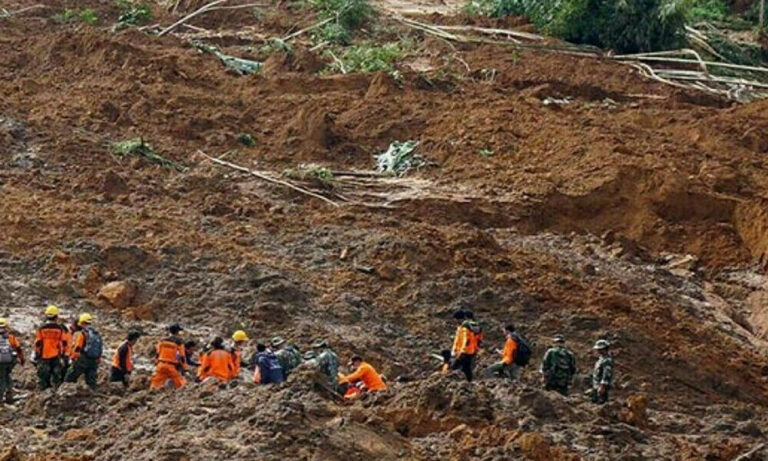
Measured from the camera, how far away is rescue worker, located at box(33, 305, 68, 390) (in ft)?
48.2

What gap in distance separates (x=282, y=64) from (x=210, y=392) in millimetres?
15077

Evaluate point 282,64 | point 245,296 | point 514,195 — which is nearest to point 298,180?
point 514,195

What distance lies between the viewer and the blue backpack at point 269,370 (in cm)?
1415

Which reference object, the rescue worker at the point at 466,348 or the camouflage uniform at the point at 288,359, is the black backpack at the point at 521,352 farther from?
the camouflage uniform at the point at 288,359

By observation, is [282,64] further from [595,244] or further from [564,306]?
[564,306]

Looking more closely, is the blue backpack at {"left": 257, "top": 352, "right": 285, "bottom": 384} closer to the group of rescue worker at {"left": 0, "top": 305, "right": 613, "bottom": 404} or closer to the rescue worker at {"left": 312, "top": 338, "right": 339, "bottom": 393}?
the group of rescue worker at {"left": 0, "top": 305, "right": 613, "bottom": 404}

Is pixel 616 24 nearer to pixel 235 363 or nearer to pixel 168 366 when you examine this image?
pixel 235 363

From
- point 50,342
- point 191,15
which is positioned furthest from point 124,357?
point 191,15

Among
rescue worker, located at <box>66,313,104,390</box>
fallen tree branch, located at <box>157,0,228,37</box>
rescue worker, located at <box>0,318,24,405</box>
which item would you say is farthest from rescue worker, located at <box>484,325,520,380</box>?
fallen tree branch, located at <box>157,0,228,37</box>

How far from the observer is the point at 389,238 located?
19609 mm

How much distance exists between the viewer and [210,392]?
12859 mm

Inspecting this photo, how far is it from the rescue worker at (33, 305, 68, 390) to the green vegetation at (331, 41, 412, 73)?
42.4 ft

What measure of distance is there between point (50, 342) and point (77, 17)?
55.1ft

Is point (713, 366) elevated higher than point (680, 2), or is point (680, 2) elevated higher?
point (680, 2)
